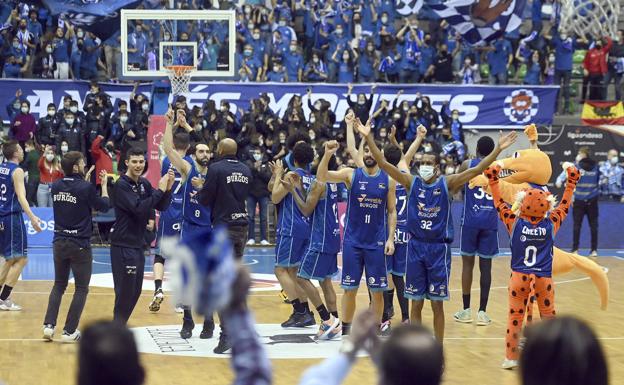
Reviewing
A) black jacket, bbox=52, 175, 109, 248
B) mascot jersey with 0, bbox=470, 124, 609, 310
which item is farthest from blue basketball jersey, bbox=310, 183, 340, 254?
black jacket, bbox=52, 175, 109, 248

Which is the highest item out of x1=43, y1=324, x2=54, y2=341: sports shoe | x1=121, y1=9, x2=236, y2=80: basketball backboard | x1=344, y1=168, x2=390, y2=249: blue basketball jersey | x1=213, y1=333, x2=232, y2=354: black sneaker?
x1=121, y1=9, x2=236, y2=80: basketball backboard

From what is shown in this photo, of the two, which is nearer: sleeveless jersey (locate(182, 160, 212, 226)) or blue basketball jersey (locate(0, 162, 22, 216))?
sleeveless jersey (locate(182, 160, 212, 226))

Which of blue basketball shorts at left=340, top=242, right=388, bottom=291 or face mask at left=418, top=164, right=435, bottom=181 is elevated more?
face mask at left=418, top=164, right=435, bottom=181

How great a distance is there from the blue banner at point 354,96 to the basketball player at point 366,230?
15245 millimetres

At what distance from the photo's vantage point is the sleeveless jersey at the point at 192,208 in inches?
488

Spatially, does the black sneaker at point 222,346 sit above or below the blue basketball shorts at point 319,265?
below

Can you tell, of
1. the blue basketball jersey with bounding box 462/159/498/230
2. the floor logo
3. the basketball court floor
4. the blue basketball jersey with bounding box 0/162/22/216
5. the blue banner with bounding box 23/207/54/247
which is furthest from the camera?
the blue banner with bounding box 23/207/54/247

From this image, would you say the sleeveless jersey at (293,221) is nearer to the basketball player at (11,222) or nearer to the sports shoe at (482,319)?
the sports shoe at (482,319)

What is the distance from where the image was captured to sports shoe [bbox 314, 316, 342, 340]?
39.0ft

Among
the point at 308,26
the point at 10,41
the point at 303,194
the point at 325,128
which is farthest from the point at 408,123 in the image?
the point at 303,194

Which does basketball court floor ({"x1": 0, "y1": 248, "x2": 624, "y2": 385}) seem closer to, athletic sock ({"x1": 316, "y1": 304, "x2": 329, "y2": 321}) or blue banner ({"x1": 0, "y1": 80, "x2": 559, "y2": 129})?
athletic sock ({"x1": 316, "y1": 304, "x2": 329, "y2": 321})

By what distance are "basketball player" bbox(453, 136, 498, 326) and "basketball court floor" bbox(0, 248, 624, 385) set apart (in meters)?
0.28

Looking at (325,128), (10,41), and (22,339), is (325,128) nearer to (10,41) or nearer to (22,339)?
(10,41)

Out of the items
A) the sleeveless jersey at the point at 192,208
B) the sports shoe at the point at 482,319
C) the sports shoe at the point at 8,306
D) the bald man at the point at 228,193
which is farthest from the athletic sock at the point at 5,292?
the sports shoe at the point at 482,319
